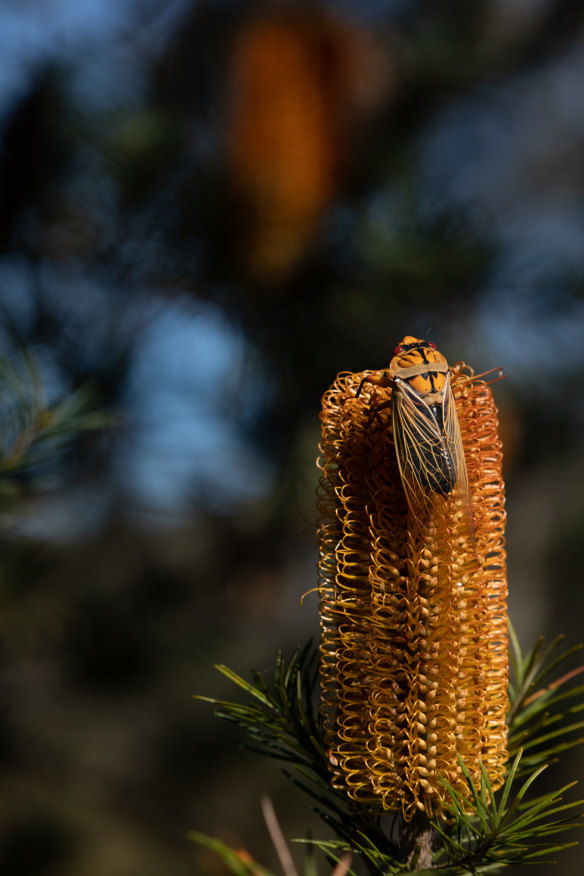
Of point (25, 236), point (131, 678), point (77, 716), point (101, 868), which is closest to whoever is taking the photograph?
point (25, 236)

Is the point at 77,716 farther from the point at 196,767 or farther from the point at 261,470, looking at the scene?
the point at 261,470

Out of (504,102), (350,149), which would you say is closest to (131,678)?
(350,149)

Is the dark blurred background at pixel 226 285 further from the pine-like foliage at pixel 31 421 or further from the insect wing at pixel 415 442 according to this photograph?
the insect wing at pixel 415 442

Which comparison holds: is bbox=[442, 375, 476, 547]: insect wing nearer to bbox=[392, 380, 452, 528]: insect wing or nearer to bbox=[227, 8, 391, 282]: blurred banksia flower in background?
bbox=[392, 380, 452, 528]: insect wing

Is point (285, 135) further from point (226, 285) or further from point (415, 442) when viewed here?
point (415, 442)

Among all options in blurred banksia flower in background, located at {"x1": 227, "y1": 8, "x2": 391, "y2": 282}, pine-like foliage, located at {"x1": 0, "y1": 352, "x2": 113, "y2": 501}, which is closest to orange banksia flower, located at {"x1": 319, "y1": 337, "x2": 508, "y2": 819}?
pine-like foliage, located at {"x1": 0, "y1": 352, "x2": 113, "y2": 501}

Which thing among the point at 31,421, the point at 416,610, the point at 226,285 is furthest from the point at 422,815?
the point at 226,285
